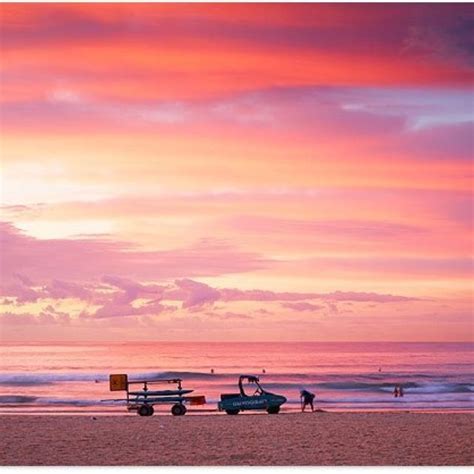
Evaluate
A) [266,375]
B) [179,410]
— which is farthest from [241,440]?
[266,375]

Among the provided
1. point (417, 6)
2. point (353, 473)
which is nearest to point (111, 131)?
point (417, 6)

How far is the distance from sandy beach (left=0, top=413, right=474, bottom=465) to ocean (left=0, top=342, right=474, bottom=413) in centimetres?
368

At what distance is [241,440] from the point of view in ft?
34.3

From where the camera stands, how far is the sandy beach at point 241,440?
30.1ft

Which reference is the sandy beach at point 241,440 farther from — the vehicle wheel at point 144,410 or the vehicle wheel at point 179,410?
the vehicle wheel at point 144,410

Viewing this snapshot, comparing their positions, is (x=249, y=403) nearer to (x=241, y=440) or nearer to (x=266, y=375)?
(x=241, y=440)

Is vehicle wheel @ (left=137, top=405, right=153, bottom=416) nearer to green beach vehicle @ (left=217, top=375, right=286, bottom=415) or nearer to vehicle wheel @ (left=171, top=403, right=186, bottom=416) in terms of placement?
vehicle wheel @ (left=171, top=403, right=186, bottom=416)

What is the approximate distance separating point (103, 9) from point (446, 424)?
20.7 ft

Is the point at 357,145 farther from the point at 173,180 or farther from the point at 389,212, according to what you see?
the point at 173,180

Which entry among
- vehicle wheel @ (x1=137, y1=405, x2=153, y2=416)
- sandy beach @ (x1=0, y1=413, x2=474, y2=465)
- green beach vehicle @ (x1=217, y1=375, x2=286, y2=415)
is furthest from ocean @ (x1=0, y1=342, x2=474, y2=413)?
sandy beach @ (x1=0, y1=413, x2=474, y2=465)

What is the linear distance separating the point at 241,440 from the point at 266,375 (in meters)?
18.2

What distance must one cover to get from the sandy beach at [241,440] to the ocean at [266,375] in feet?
12.1

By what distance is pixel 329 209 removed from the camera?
16000 millimetres

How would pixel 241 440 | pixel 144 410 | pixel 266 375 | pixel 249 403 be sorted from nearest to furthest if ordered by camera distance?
pixel 241 440
pixel 144 410
pixel 249 403
pixel 266 375
